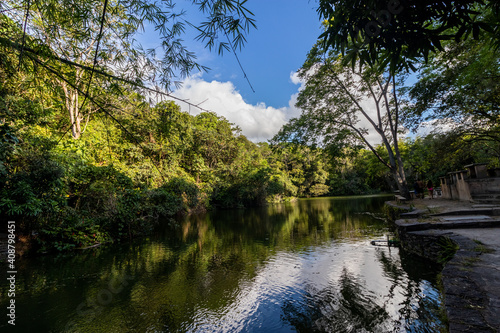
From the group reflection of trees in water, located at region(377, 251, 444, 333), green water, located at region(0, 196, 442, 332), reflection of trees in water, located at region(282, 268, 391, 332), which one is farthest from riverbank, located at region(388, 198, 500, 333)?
reflection of trees in water, located at region(282, 268, 391, 332)

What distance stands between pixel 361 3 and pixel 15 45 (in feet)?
12.0

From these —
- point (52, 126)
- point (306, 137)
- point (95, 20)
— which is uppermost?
point (52, 126)

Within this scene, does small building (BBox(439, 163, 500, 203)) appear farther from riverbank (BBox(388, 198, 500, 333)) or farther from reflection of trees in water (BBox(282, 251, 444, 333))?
reflection of trees in water (BBox(282, 251, 444, 333))

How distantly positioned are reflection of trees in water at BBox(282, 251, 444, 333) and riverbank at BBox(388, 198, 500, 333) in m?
0.82

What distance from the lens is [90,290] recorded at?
532cm

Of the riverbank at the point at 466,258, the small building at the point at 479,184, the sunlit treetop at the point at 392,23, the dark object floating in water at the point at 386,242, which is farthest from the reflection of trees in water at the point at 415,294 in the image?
the small building at the point at 479,184

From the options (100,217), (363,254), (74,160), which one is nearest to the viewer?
(363,254)

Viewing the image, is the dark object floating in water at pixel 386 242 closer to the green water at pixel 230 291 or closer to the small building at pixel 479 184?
the green water at pixel 230 291

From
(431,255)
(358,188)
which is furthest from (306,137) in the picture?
(358,188)

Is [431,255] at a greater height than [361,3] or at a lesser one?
lesser

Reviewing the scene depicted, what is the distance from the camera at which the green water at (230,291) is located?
383 cm

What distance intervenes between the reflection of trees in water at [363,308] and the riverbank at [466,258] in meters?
0.82

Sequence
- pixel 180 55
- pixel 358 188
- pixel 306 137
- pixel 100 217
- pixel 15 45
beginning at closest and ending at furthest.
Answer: pixel 15 45
pixel 180 55
pixel 100 217
pixel 306 137
pixel 358 188

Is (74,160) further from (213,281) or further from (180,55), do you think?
(180,55)
